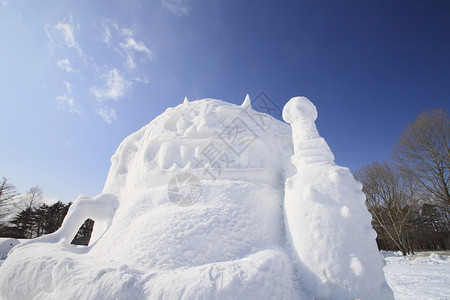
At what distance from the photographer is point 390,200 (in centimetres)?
1534

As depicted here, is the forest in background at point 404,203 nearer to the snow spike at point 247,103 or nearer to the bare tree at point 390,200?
the bare tree at point 390,200

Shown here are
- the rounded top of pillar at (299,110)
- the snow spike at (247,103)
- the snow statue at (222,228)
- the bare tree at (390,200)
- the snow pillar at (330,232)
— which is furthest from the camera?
the bare tree at (390,200)

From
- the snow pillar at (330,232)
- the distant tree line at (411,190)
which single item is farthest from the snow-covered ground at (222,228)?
the distant tree line at (411,190)

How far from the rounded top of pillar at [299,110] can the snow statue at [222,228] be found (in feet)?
0.07

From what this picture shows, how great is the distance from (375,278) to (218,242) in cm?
204

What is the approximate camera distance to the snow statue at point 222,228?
2.29 m

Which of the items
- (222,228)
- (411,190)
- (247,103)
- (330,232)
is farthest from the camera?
(411,190)

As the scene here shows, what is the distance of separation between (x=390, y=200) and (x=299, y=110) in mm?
16546

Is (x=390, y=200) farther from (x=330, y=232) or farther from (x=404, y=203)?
(x=330, y=232)

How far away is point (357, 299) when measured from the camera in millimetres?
2385

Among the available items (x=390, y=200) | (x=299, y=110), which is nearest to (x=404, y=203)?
(x=390, y=200)

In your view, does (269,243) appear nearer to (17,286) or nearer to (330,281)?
(330,281)

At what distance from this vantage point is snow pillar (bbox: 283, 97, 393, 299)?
8.25 feet

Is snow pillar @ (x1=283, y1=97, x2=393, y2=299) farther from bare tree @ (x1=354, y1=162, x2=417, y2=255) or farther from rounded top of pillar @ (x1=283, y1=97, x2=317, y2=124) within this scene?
bare tree @ (x1=354, y1=162, x2=417, y2=255)
